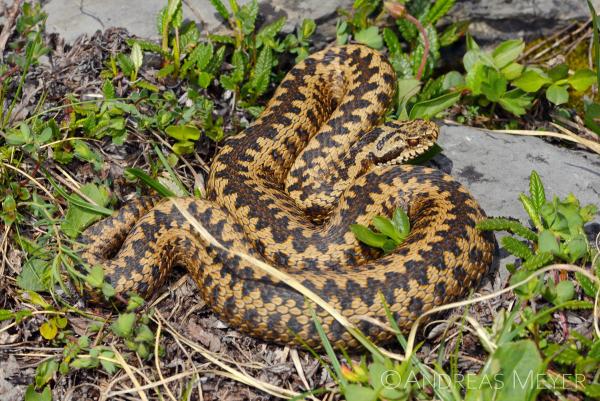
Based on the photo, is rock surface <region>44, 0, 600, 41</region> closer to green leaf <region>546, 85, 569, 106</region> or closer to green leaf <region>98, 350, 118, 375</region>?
green leaf <region>546, 85, 569, 106</region>

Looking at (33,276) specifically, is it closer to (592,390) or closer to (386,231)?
(386,231)

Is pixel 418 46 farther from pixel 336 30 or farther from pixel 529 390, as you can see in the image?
pixel 529 390

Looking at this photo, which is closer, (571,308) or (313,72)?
(571,308)

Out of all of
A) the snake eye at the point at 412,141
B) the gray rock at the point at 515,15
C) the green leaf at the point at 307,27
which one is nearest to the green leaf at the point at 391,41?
the green leaf at the point at 307,27

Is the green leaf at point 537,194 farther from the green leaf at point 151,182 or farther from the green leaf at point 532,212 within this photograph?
the green leaf at point 151,182

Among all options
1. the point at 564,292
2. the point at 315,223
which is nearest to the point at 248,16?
the point at 315,223

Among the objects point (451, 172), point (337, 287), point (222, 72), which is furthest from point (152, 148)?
point (451, 172)
